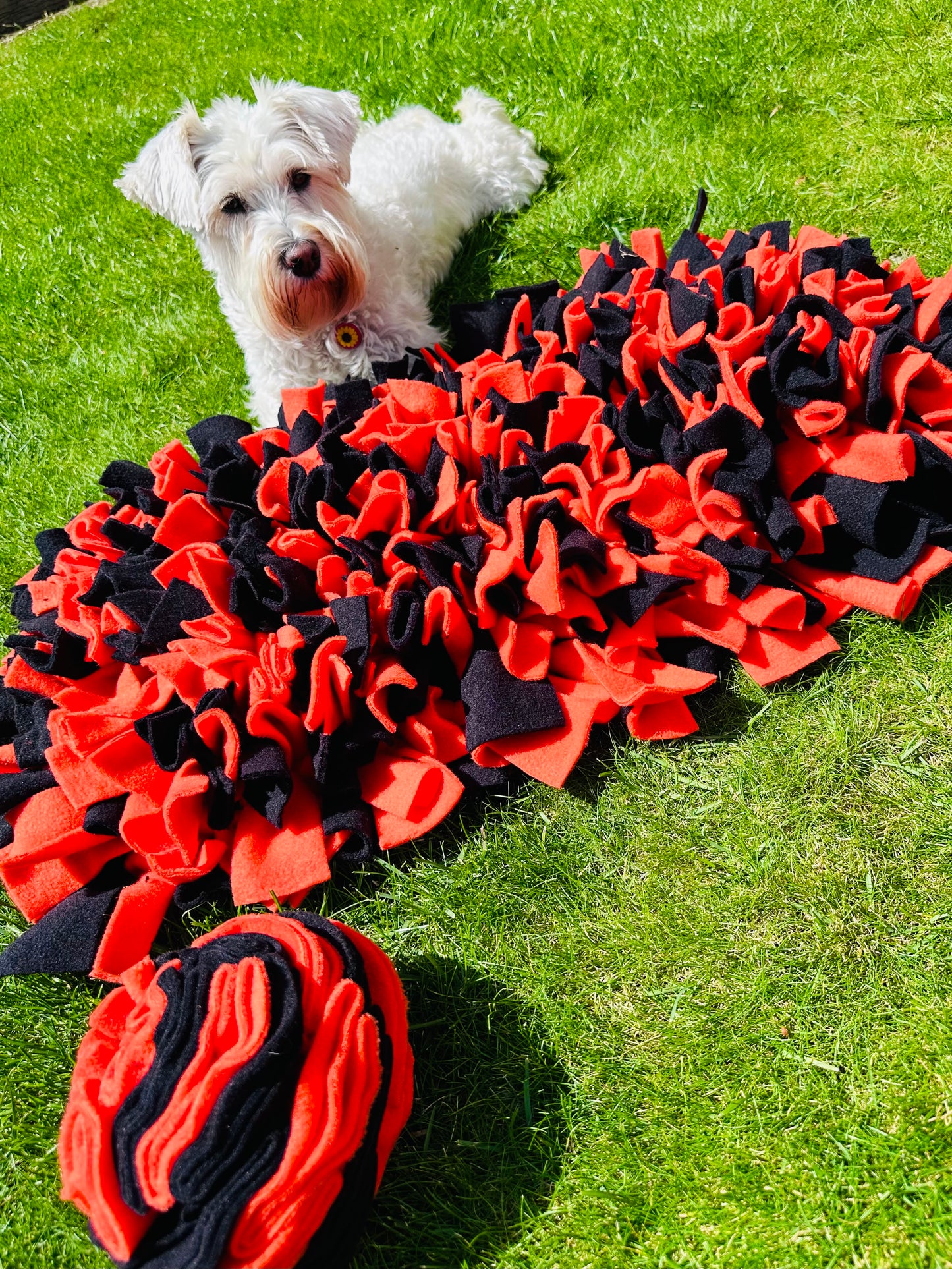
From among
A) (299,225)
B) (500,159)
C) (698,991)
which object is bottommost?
(698,991)

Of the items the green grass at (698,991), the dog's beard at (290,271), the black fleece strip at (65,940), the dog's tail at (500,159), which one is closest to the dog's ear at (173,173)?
the dog's beard at (290,271)

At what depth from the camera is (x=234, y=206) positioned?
126 inches

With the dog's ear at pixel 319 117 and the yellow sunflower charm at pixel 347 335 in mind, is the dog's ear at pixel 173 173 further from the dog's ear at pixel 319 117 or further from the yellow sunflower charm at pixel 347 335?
the yellow sunflower charm at pixel 347 335

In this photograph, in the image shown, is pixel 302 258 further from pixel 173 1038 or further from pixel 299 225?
pixel 173 1038

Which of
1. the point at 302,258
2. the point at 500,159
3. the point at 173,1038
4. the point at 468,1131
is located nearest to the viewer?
the point at 173,1038

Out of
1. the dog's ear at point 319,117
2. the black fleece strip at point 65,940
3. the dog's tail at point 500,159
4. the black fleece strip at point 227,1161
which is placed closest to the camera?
the black fleece strip at point 227,1161

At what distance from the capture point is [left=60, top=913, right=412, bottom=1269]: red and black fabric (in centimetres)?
140

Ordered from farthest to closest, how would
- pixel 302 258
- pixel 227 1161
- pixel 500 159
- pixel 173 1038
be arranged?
pixel 500 159 < pixel 302 258 < pixel 173 1038 < pixel 227 1161

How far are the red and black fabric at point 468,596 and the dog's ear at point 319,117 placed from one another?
1242 mm

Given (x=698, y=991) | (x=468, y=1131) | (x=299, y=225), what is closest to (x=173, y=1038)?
(x=468, y=1131)

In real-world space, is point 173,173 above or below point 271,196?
above

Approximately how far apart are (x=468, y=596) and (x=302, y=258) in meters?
1.48

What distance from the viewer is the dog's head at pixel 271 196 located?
308 cm

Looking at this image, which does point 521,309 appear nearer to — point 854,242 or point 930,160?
point 854,242
